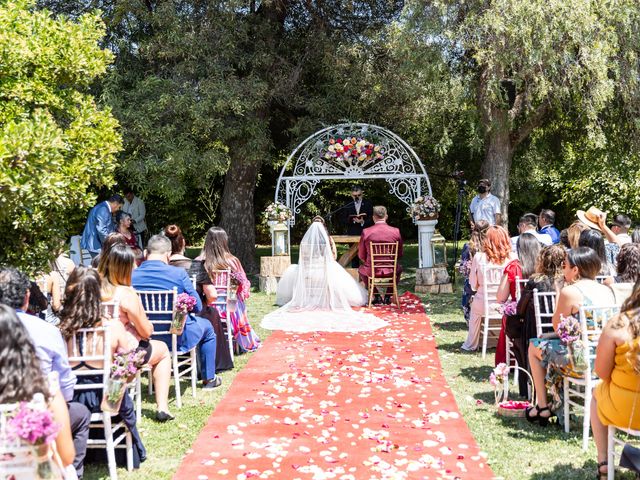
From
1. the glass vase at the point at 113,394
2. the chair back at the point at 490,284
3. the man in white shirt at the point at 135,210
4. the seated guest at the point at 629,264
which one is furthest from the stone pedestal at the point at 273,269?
the glass vase at the point at 113,394

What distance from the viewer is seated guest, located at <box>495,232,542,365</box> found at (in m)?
5.91

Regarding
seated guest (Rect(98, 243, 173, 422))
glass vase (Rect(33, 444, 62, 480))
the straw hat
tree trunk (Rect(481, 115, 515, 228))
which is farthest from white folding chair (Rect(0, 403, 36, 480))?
tree trunk (Rect(481, 115, 515, 228))

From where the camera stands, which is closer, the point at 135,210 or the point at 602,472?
the point at 602,472

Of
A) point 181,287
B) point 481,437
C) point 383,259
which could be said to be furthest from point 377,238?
point 481,437

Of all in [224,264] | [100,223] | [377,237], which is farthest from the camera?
[100,223]

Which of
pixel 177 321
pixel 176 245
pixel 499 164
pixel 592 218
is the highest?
pixel 499 164

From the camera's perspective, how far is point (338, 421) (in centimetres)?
518

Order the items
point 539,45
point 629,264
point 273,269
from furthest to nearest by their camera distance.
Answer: point 273,269 → point 539,45 → point 629,264

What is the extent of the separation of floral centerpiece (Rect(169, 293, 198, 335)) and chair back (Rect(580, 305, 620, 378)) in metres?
3.05

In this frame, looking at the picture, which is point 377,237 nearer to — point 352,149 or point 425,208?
point 425,208

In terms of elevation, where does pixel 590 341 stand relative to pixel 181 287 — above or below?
below

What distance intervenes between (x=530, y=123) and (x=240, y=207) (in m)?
6.16

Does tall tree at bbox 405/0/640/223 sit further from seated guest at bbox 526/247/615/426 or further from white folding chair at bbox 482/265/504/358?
seated guest at bbox 526/247/615/426

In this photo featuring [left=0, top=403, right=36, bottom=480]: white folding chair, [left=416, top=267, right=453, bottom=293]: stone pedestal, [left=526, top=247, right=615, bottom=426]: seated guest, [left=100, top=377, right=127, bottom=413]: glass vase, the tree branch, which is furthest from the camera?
[left=416, top=267, right=453, bottom=293]: stone pedestal
